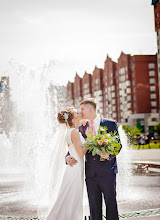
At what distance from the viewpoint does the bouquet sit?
4461 mm

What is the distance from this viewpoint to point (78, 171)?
513 centimetres

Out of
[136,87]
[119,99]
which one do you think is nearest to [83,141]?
[136,87]

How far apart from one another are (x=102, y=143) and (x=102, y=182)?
61 centimetres

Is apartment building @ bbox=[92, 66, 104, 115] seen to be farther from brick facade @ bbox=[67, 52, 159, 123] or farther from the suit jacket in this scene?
the suit jacket

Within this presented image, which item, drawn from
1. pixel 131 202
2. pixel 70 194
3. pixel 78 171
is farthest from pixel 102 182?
pixel 131 202

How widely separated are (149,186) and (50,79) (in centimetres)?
1134

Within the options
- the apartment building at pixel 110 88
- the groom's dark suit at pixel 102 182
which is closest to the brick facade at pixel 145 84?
the apartment building at pixel 110 88

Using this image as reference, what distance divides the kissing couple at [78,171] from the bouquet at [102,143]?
8 centimetres

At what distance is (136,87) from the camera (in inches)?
3179

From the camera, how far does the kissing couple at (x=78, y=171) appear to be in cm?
465

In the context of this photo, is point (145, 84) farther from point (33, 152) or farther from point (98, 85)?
point (33, 152)

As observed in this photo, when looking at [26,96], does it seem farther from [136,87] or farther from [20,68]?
[136,87]

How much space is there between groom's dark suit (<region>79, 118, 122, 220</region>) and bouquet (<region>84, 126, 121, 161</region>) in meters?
0.17

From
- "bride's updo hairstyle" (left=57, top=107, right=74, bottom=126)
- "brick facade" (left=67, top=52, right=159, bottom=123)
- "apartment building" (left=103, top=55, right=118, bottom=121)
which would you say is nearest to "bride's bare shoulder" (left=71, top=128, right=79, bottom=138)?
"bride's updo hairstyle" (left=57, top=107, right=74, bottom=126)
